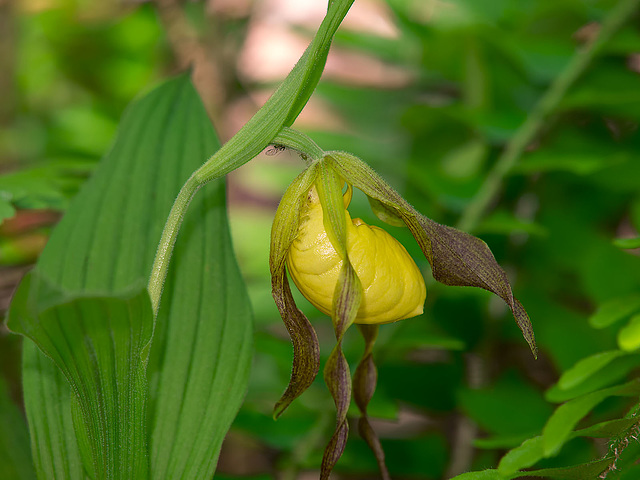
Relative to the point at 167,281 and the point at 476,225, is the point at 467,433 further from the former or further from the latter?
the point at 167,281

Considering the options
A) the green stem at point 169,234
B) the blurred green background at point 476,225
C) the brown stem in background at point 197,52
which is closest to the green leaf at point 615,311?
the blurred green background at point 476,225

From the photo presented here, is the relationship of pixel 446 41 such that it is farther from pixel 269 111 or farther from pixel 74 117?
pixel 74 117

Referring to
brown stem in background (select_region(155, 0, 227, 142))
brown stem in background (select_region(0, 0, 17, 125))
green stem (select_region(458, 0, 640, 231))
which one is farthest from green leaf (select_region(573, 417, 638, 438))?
brown stem in background (select_region(0, 0, 17, 125))

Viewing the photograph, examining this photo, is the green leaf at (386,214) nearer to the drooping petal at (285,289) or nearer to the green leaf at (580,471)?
the drooping petal at (285,289)

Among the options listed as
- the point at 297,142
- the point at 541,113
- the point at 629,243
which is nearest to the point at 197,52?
the point at 541,113

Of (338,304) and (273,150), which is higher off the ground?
(273,150)

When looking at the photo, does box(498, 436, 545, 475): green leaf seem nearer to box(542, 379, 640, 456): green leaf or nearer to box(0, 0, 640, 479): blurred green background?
box(542, 379, 640, 456): green leaf
